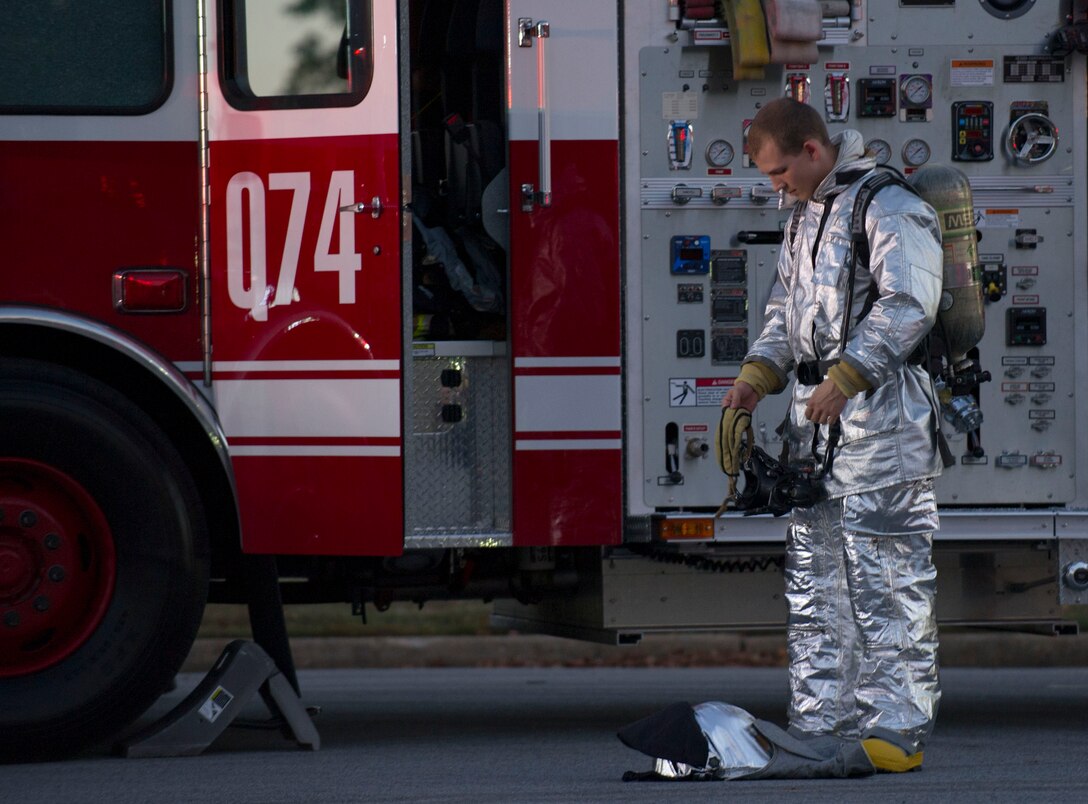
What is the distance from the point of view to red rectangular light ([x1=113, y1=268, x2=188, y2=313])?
5.34 m

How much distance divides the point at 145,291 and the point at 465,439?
3.61 feet

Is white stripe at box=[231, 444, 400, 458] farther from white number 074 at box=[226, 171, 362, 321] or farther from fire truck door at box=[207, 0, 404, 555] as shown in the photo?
white number 074 at box=[226, 171, 362, 321]

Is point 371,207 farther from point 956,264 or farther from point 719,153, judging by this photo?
point 956,264

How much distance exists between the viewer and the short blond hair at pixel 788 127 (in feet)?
16.0

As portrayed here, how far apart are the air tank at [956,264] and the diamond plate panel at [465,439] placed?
4.58 ft

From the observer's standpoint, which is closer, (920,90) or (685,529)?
(685,529)

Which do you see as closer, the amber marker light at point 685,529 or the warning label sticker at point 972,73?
the amber marker light at point 685,529

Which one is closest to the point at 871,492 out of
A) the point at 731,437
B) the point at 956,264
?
the point at 731,437

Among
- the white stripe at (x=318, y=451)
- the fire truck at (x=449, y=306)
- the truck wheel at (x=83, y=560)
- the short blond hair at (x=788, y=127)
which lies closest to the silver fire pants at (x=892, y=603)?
the fire truck at (x=449, y=306)

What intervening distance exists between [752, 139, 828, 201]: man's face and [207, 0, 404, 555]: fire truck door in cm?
113

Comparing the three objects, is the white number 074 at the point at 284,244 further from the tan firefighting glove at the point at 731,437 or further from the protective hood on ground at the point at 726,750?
the protective hood on ground at the point at 726,750

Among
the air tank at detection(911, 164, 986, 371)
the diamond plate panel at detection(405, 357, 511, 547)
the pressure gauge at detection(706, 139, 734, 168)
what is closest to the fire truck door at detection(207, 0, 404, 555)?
the diamond plate panel at detection(405, 357, 511, 547)

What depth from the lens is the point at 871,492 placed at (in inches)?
188

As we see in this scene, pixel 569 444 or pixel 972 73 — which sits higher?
pixel 972 73
